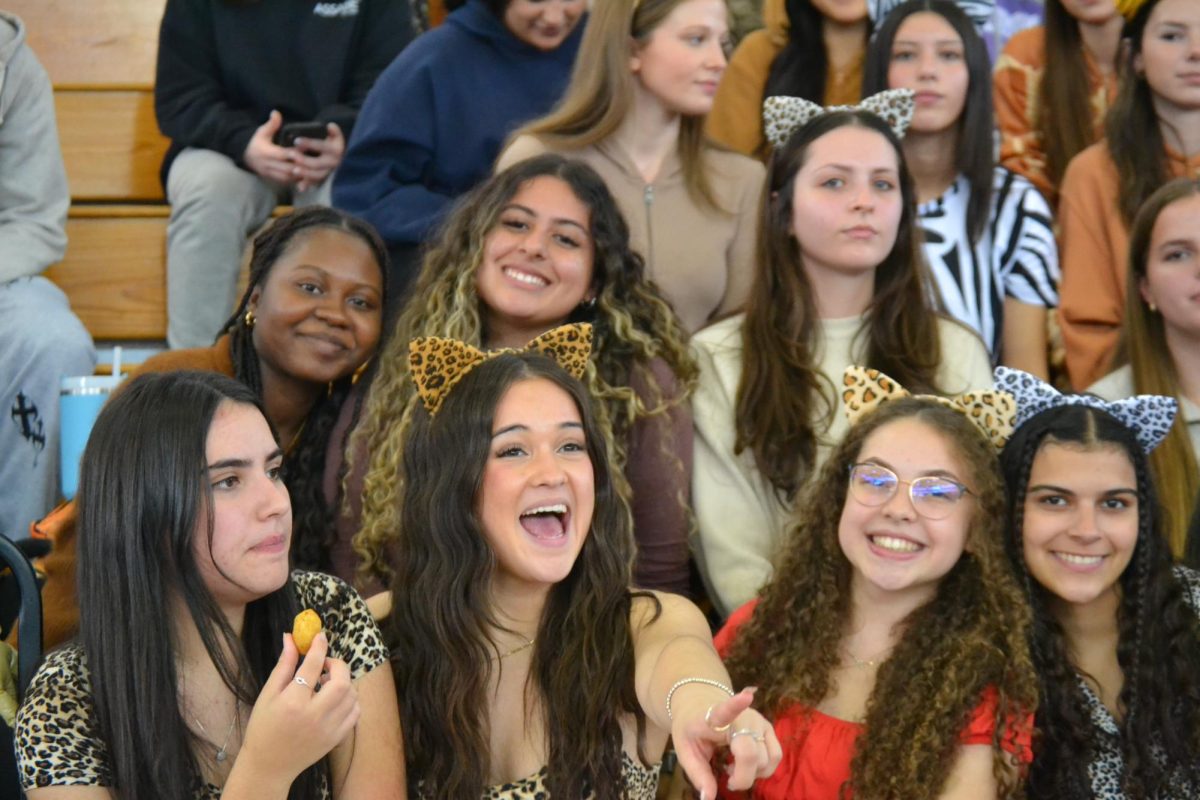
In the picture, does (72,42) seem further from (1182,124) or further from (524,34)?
(1182,124)

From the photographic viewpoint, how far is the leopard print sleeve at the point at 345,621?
229 centimetres

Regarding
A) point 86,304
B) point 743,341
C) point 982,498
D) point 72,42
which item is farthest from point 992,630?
point 72,42

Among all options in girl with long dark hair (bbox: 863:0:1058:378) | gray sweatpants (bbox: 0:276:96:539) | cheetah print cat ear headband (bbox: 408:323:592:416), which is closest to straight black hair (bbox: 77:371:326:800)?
cheetah print cat ear headband (bbox: 408:323:592:416)

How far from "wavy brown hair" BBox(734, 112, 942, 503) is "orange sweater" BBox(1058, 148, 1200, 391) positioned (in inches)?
16.3

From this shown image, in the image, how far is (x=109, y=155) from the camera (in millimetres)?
4629

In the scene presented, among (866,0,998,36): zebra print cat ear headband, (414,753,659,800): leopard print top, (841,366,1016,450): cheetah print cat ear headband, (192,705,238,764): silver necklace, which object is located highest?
(866,0,998,36): zebra print cat ear headband

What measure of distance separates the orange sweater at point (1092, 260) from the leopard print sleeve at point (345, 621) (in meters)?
1.78

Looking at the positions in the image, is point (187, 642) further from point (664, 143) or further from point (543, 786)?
point (664, 143)

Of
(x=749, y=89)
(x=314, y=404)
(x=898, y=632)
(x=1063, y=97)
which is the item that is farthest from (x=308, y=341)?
(x=1063, y=97)

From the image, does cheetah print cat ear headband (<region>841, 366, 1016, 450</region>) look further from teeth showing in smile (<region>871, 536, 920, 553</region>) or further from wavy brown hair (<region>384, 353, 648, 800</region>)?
wavy brown hair (<region>384, 353, 648, 800</region>)

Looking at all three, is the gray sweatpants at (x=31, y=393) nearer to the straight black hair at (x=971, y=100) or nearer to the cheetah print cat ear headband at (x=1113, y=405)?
the straight black hair at (x=971, y=100)

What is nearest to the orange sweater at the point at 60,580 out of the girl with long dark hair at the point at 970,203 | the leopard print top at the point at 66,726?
the leopard print top at the point at 66,726

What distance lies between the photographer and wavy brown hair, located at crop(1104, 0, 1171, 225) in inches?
139

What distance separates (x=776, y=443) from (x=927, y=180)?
3.01 feet
